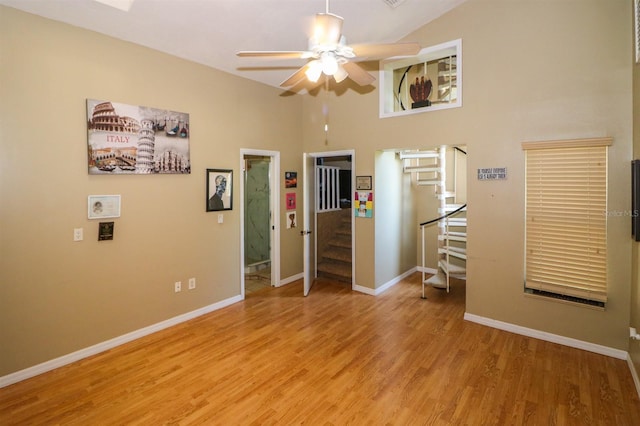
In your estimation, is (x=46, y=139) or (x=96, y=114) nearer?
(x=46, y=139)

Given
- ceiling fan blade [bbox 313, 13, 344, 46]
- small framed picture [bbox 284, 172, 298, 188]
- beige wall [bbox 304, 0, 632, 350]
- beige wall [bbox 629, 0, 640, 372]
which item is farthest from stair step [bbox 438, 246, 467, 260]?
ceiling fan blade [bbox 313, 13, 344, 46]

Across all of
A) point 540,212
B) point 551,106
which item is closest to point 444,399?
point 540,212

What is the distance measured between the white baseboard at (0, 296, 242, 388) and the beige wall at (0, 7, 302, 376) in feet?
0.17

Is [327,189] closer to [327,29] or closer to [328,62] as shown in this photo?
[328,62]

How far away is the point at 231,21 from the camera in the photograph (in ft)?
11.2

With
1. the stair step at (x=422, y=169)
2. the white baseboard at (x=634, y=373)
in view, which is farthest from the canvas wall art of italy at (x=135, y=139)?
the white baseboard at (x=634, y=373)

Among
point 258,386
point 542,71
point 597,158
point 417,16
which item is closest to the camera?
point 258,386

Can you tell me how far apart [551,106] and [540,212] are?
3.67 ft

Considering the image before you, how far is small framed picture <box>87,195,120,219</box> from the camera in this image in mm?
3227

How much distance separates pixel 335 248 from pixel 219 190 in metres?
2.61

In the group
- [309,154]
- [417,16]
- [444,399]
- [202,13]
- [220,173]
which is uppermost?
[417,16]

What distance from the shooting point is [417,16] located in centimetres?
405

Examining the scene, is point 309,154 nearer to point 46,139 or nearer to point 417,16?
point 417,16

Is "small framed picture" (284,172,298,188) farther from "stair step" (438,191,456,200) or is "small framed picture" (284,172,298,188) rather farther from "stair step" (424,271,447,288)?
"stair step" (424,271,447,288)
